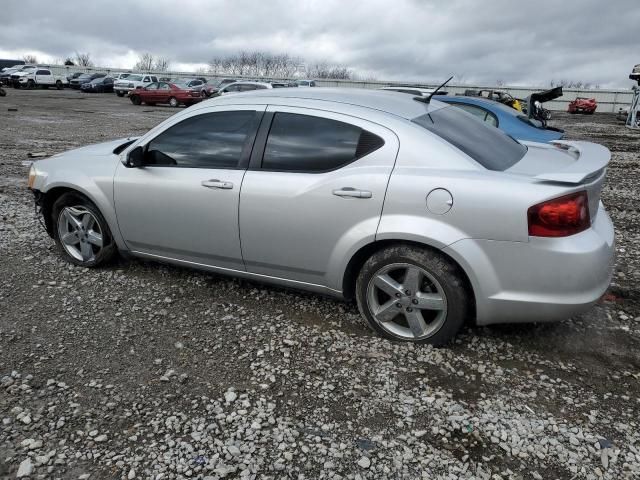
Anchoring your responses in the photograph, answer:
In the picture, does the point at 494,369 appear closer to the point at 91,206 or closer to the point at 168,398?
the point at 168,398

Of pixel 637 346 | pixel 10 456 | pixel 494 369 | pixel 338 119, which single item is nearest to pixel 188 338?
pixel 10 456

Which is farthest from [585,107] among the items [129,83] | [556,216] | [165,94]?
[556,216]

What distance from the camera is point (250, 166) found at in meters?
3.50

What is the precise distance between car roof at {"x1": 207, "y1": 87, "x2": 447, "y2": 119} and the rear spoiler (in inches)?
38.7

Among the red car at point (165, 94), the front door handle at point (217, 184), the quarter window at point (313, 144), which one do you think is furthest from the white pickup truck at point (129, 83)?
the quarter window at point (313, 144)

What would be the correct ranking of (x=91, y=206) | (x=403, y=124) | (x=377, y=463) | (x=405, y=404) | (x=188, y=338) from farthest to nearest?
1. (x=91, y=206)
2. (x=188, y=338)
3. (x=403, y=124)
4. (x=405, y=404)
5. (x=377, y=463)

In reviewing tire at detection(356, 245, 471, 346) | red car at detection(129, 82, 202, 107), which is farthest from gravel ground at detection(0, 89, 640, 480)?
red car at detection(129, 82, 202, 107)

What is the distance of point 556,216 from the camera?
8.98 feet

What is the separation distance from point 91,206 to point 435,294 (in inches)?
119

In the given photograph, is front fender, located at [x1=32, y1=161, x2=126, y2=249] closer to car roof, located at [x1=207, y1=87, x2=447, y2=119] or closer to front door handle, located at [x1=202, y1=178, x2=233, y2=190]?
front door handle, located at [x1=202, y1=178, x2=233, y2=190]

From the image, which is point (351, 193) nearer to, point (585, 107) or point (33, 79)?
point (585, 107)

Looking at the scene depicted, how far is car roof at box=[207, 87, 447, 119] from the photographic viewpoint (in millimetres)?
3387

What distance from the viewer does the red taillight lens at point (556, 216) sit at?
2730 mm

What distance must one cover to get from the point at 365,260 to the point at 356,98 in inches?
45.8
